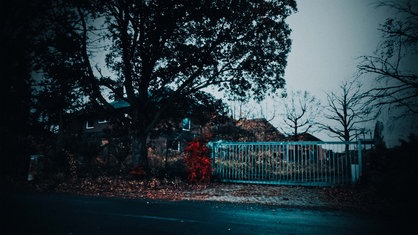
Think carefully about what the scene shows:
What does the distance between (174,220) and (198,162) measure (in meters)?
7.95

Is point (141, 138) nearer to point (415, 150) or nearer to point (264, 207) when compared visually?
point (264, 207)

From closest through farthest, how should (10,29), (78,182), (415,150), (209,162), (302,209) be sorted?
(302,209) → (415,150) → (10,29) → (78,182) → (209,162)

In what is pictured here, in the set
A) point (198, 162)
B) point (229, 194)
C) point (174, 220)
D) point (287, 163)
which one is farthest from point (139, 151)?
point (174, 220)

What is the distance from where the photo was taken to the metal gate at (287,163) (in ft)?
39.2

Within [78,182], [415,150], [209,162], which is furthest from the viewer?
[209,162]

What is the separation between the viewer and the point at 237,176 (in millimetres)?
13844

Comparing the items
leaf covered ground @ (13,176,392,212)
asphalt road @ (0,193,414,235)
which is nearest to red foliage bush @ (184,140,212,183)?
leaf covered ground @ (13,176,392,212)

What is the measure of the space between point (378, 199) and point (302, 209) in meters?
2.65

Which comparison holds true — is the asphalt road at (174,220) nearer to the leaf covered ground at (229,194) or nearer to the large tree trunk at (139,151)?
the leaf covered ground at (229,194)

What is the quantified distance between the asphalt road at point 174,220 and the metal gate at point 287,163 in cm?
589

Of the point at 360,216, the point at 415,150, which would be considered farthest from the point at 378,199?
the point at 360,216

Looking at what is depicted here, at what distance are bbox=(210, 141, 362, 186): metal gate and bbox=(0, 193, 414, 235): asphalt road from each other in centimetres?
589

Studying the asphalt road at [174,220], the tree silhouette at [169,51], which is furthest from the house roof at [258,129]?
the asphalt road at [174,220]

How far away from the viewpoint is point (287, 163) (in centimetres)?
1273
